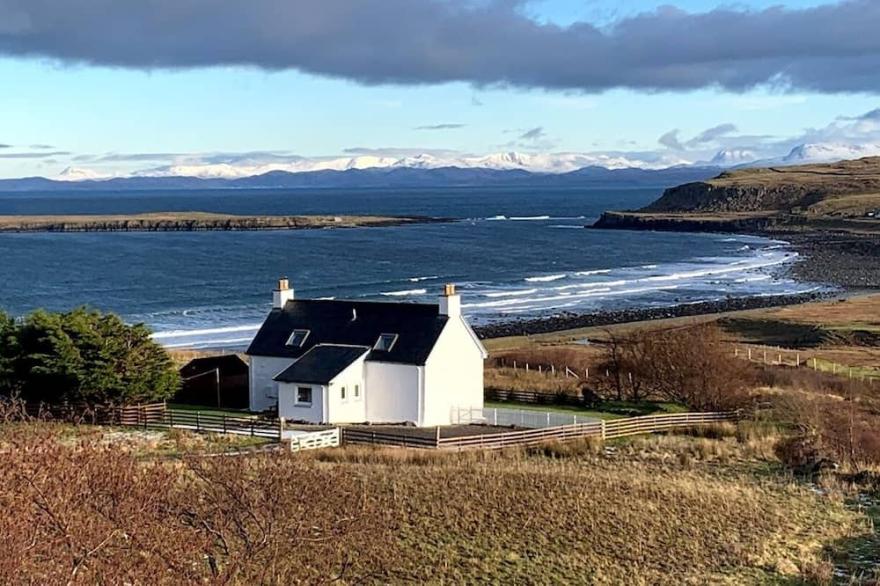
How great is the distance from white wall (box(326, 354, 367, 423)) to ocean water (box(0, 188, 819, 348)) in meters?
27.0

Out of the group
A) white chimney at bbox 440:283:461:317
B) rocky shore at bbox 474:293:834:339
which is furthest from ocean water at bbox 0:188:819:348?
white chimney at bbox 440:283:461:317

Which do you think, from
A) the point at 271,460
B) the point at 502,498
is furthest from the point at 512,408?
the point at 271,460

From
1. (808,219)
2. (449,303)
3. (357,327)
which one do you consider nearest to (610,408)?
(449,303)

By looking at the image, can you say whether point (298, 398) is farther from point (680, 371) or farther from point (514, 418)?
point (680, 371)

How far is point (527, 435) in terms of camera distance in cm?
2959

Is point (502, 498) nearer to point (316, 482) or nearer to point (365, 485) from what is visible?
point (365, 485)

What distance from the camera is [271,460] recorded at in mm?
16219

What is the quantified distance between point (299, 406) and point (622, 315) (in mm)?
43241

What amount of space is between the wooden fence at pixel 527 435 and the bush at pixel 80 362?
7487mm

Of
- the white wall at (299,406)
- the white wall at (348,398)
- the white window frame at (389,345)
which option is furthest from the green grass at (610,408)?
the white wall at (299,406)

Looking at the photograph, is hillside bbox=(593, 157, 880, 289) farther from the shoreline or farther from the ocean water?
the shoreline

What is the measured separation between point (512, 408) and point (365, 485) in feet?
45.0

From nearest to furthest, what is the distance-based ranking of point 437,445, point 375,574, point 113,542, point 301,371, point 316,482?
point 113,542 → point 316,482 → point 375,574 → point 437,445 → point 301,371

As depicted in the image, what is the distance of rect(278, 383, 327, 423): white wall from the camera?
3209 cm
